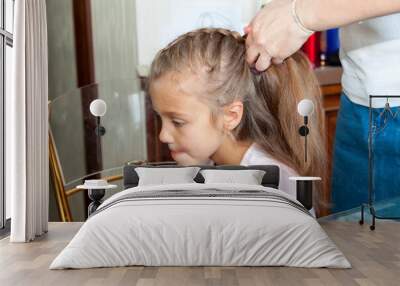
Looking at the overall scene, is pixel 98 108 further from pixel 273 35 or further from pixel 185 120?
pixel 273 35

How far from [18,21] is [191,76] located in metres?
1.45

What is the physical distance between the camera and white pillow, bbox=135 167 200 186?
5.81 m

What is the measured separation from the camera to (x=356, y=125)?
581cm

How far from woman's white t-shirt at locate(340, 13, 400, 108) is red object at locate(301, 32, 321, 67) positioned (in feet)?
1.21

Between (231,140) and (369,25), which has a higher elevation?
(369,25)

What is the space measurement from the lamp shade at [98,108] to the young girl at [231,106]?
16.6 inches

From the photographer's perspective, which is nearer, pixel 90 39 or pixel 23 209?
pixel 23 209

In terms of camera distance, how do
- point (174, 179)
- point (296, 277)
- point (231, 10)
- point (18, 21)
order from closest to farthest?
1. point (296, 277)
2. point (18, 21)
3. point (174, 179)
4. point (231, 10)

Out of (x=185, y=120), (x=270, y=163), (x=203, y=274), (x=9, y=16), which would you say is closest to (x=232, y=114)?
(x=185, y=120)

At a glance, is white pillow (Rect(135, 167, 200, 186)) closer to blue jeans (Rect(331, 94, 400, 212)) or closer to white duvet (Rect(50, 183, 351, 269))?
blue jeans (Rect(331, 94, 400, 212))

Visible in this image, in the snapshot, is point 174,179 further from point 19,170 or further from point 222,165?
point 19,170

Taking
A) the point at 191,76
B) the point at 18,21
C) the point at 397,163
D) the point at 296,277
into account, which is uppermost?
the point at 18,21

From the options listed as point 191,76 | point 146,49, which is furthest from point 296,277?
point 146,49

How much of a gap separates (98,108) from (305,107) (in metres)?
1.73
